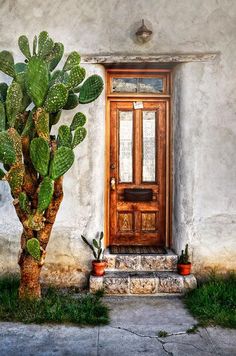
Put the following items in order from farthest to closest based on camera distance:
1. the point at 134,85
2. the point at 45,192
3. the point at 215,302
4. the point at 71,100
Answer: the point at 134,85, the point at 215,302, the point at 71,100, the point at 45,192

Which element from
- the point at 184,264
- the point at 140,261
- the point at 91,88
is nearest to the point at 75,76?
the point at 91,88

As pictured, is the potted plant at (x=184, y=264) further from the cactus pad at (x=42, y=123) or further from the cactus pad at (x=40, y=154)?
the cactus pad at (x=42, y=123)

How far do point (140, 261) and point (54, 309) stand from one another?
1.54 metres

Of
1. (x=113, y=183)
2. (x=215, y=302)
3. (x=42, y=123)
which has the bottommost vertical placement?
(x=215, y=302)

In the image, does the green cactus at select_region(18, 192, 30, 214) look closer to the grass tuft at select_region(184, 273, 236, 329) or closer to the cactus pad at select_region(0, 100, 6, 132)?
the cactus pad at select_region(0, 100, 6, 132)

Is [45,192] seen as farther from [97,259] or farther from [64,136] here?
[97,259]

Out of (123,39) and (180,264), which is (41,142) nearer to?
(123,39)

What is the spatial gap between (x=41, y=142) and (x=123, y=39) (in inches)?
87.4

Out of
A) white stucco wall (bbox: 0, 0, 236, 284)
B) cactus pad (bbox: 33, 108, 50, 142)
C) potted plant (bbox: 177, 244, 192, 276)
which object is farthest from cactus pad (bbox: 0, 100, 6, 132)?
potted plant (bbox: 177, 244, 192, 276)

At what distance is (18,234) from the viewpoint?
5.73 meters

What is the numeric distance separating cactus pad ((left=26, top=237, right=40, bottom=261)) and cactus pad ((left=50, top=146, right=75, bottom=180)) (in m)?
0.71

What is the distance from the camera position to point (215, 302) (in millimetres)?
4926

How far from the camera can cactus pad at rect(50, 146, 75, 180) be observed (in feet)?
14.1

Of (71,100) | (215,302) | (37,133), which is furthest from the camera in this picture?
(215,302)
